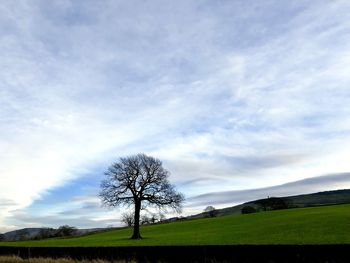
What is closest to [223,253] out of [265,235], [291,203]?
[265,235]

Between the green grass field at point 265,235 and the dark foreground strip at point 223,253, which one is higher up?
the green grass field at point 265,235

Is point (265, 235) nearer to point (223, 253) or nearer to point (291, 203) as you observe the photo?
point (223, 253)

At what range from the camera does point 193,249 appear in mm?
16609

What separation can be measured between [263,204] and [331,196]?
7813cm

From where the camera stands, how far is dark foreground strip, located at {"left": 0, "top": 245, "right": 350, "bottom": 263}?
13.6 metres

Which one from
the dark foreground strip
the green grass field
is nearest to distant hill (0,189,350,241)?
the green grass field

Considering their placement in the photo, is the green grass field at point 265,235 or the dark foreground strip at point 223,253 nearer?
Result: the dark foreground strip at point 223,253

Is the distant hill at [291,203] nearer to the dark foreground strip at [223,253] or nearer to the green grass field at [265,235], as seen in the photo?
the green grass field at [265,235]

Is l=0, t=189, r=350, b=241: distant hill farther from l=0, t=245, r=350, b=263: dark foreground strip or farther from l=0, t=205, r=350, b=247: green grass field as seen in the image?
l=0, t=245, r=350, b=263: dark foreground strip

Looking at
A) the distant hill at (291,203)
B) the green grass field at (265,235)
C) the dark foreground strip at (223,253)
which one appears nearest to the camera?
the dark foreground strip at (223,253)

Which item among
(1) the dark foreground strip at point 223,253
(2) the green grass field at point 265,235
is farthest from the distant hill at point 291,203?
(1) the dark foreground strip at point 223,253

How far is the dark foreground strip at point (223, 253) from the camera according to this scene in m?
13.6

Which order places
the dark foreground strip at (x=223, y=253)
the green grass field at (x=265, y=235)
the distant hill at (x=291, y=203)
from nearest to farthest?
the dark foreground strip at (x=223, y=253) → the green grass field at (x=265, y=235) → the distant hill at (x=291, y=203)

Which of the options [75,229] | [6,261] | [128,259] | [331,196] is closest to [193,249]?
[128,259]
